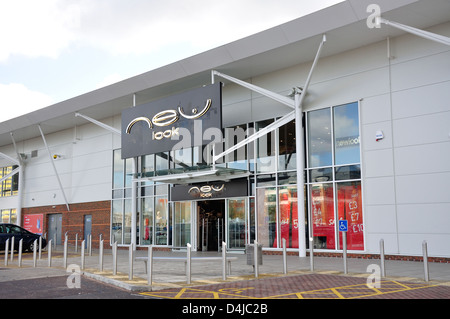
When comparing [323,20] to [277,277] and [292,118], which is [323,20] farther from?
[277,277]

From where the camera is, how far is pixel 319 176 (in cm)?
1830

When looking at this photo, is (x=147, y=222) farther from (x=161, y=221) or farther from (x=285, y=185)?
(x=285, y=185)

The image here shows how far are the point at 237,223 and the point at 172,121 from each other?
566cm

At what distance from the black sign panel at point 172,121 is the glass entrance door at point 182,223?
3300mm

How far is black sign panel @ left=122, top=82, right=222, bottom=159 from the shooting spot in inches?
787

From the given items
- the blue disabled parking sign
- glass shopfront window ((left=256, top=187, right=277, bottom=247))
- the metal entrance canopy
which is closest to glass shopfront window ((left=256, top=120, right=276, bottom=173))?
the metal entrance canopy

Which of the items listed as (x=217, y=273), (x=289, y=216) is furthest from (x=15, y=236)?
(x=217, y=273)

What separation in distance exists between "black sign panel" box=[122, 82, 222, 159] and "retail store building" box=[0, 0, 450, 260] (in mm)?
69

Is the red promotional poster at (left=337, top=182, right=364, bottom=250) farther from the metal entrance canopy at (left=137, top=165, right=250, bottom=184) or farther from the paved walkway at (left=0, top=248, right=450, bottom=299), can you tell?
the metal entrance canopy at (left=137, top=165, right=250, bottom=184)

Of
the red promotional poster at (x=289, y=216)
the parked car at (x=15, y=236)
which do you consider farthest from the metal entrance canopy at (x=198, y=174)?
the parked car at (x=15, y=236)

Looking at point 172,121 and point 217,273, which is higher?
point 172,121

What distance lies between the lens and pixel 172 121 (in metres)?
21.6
